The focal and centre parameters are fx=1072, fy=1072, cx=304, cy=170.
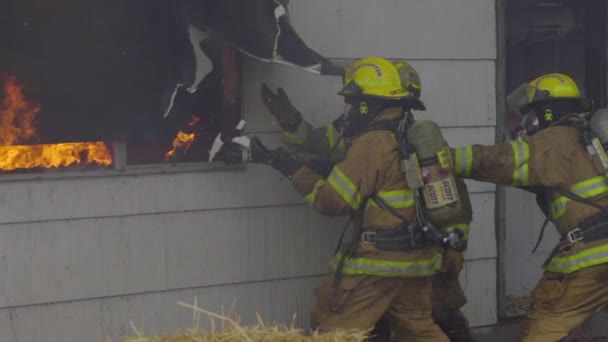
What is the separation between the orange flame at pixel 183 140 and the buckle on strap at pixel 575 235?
218 cm

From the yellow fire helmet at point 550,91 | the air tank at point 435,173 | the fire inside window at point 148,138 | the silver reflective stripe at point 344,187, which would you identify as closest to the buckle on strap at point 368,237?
the silver reflective stripe at point 344,187

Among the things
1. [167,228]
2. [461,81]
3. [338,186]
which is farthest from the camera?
[461,81]

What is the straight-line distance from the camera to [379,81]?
5.85 metres

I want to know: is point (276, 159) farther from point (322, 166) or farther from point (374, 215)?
point (374, 215)

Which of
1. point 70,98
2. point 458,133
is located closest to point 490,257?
point 458,133

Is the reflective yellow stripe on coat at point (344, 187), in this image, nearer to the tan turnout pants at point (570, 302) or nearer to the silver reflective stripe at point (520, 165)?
the silver reflective stripe at point (520, 165)

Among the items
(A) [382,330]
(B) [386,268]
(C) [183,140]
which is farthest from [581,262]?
(C) [183,140]

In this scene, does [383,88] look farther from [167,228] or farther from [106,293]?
[106,293]

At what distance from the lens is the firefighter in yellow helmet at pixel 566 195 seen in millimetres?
5844

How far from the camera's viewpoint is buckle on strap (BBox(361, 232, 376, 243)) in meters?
5.77

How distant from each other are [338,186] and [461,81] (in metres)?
1.79

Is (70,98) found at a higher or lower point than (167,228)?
higher

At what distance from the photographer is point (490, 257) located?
7285 mm

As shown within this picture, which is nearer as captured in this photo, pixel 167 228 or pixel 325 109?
pixel 167 228
